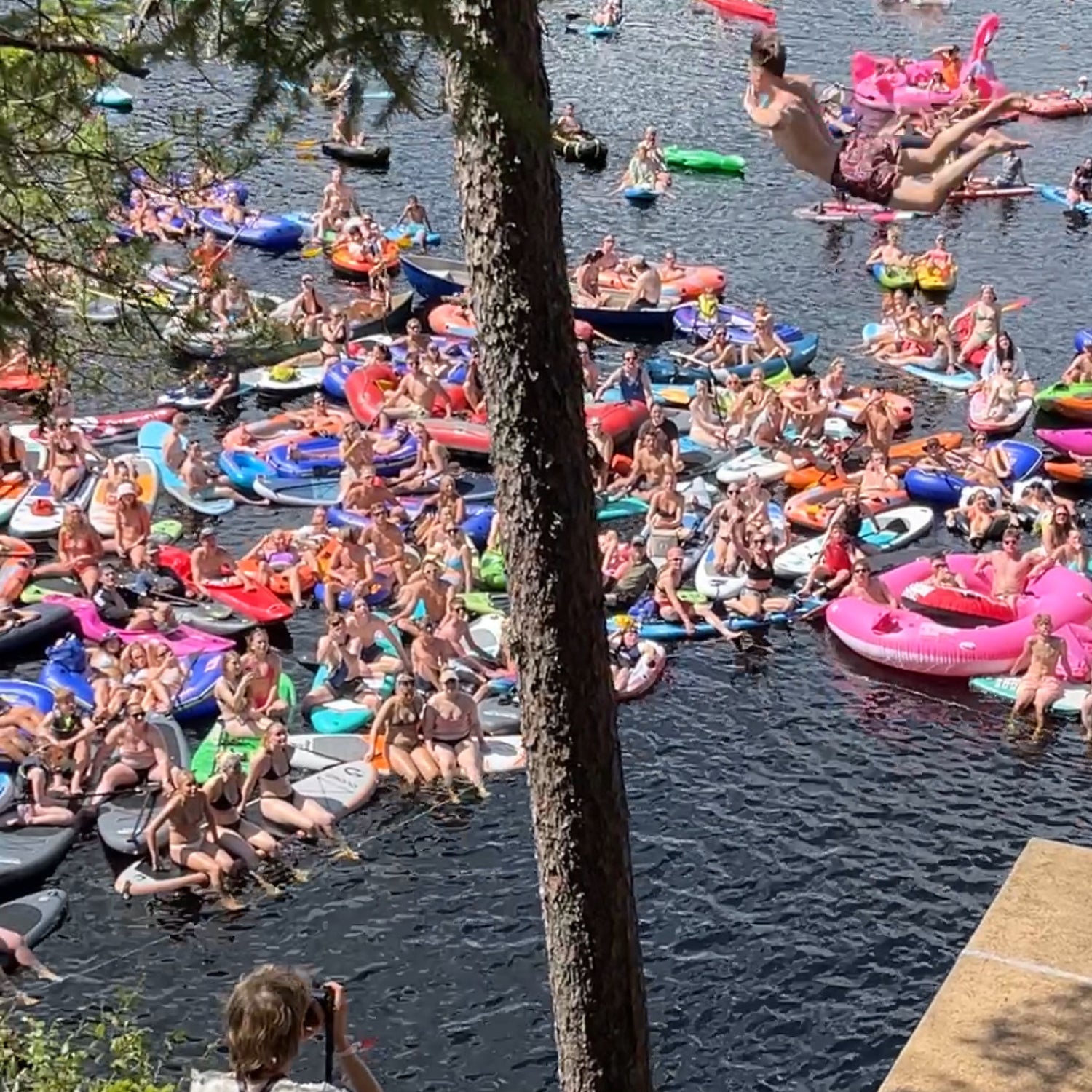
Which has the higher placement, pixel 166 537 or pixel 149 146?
pixel 149 146

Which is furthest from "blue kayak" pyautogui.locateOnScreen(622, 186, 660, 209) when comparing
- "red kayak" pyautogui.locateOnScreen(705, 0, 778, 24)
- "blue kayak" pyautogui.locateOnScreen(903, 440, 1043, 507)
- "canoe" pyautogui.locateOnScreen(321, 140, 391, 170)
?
"red kayak" pyautogui.locateOnScreen(705, 0, 778, 24)

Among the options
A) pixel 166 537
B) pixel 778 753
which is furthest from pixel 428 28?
pixel 166 537

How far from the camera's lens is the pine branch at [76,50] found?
579 cm

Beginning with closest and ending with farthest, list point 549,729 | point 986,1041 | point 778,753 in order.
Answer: point 986,1041
point 549,729
point 778,753

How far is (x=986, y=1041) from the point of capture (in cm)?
573

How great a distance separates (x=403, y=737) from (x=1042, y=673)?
5204 mm

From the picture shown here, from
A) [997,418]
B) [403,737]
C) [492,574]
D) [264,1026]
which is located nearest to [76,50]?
[264,1026]

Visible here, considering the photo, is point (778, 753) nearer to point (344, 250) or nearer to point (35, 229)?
point (35, 229)

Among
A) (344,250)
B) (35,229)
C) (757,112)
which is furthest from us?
(344,250)

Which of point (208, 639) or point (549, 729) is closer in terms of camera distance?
point (549, 729)

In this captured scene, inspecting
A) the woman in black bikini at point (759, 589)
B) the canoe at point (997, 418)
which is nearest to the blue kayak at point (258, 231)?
the canoe at point (997, 418)

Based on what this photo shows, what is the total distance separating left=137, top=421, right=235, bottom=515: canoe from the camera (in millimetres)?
19266

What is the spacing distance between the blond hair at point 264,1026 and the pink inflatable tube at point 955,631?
1171cm

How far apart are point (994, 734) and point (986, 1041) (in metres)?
9.65
